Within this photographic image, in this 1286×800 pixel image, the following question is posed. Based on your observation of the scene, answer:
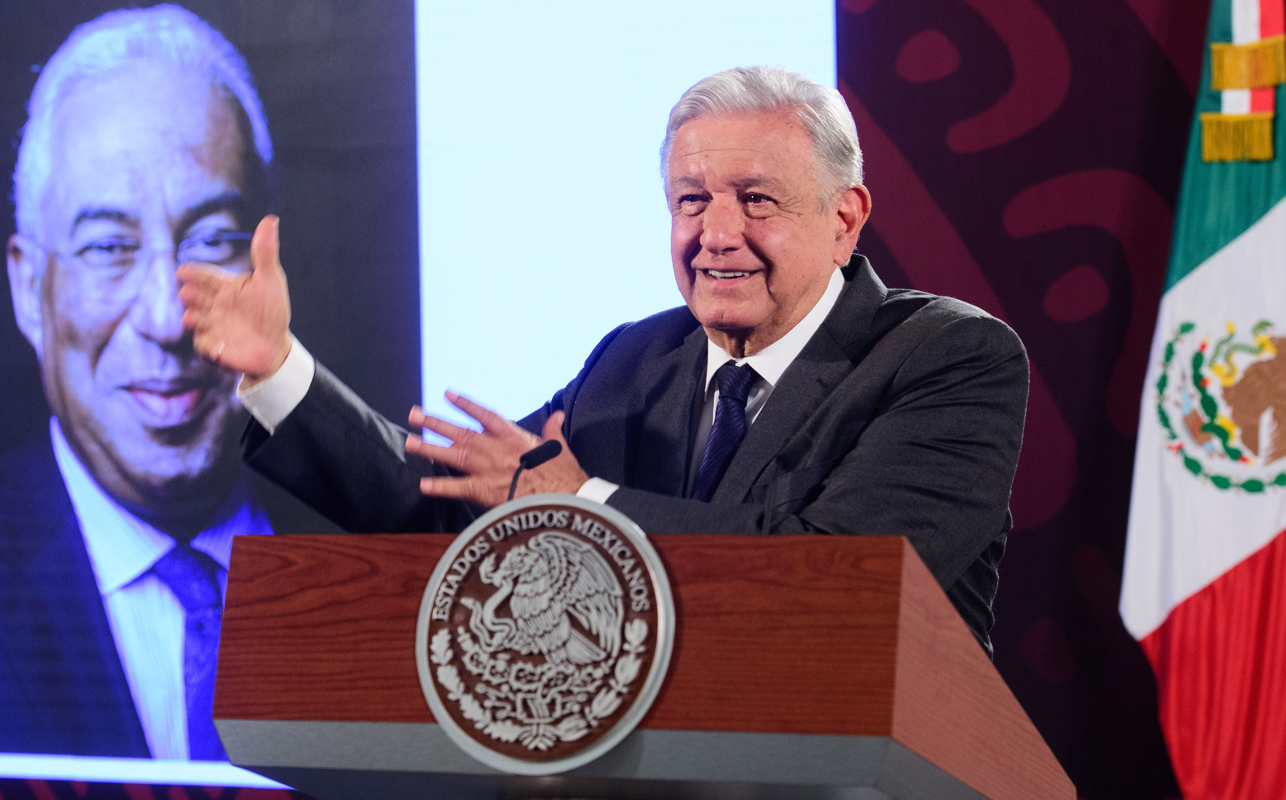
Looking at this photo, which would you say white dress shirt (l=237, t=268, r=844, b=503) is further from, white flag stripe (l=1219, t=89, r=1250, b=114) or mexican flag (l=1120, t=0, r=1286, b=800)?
white flag stripe (l=1219, t=89, r=1250, b=114)

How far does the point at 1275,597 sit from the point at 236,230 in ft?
9.56

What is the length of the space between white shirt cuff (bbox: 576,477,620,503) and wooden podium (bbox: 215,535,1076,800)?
306 millimetres

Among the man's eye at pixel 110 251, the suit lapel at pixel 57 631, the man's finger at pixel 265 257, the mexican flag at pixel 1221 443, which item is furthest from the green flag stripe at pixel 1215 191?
the suit lapel at pixel 57 631

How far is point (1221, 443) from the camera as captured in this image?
2.61 metres

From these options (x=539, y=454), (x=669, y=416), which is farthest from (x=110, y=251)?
(x=539, y=454)

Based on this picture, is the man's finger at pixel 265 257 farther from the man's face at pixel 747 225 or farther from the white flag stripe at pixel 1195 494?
the white flag stripe at pixel 1195 494

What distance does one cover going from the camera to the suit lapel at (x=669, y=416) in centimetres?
166

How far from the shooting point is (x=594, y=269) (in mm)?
3014

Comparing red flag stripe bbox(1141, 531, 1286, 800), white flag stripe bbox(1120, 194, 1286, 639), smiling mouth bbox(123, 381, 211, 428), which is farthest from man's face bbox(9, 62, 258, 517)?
red flag stripe bbox(1141, 531, 1286, 800)

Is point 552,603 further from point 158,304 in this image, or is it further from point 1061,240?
point 158,304

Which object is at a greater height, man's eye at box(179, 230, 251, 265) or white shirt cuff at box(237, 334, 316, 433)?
man's eye at box(179, 230, 251, 265)

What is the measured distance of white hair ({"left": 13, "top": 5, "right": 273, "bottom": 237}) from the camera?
3.37 meters

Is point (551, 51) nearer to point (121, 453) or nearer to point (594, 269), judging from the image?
point (594, 269)

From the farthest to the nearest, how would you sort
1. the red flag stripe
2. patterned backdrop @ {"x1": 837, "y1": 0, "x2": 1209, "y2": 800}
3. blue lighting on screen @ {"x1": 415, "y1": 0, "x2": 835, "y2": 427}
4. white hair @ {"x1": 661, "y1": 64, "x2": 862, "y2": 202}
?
1. blue lighting on screen @ {"x1": 415, "y1": 0, "x2": 835, "y2": 427}
2. patterned backdrop @ {"x1": 837, "y1": 0, "x2": 1209, "y2": 800}
3. the red flag stripe
4. white hair @ {"x1": 661, "y1": 64, "x2": 862, "y2": 202}
